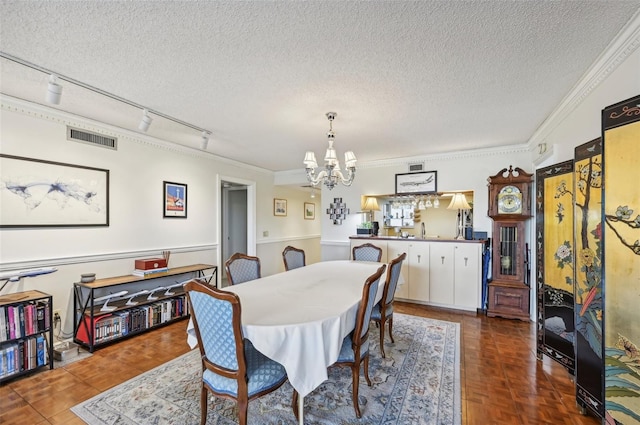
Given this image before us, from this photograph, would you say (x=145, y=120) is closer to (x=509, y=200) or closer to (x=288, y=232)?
(x=288, y=232)

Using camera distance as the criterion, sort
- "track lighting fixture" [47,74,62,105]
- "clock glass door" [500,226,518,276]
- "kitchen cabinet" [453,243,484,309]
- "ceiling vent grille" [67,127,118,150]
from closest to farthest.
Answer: "track lighting fixture" [47,74,62,105]
"ceiling vent grille" [67,127,118,150]
"clock glass door" [500,226,518,276]
"kitchen cabinet" [453,243,484,309]

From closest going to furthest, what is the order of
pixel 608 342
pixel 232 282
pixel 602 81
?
pixel 608 342, pixel 602 81, pixel 232 282

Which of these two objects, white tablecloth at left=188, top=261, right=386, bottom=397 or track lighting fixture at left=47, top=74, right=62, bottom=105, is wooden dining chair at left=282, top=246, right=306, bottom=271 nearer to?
white tablecloth at left=188, top=261, right=386, bottom=397

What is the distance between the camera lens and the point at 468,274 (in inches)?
165

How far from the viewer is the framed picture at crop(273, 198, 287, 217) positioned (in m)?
6.29

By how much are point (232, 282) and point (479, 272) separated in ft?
11.5

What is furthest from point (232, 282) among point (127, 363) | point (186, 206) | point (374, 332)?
point (186, 206)

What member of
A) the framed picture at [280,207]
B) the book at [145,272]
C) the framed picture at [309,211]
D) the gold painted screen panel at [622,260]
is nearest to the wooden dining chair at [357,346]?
the gold painted screen panel at [622,260]

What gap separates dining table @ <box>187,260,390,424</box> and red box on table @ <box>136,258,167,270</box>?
5.67 ft

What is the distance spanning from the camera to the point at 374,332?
333 centimetres

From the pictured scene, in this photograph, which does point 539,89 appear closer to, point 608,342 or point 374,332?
point 608,342

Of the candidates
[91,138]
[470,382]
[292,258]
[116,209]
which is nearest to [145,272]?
[116,209]

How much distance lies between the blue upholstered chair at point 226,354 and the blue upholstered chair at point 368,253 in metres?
2.61

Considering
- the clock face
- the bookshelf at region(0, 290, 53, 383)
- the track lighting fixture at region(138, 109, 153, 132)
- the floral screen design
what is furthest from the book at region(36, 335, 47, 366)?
the clock face
